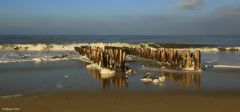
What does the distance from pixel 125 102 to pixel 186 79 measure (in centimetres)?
690

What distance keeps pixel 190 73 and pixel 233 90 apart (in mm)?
6272

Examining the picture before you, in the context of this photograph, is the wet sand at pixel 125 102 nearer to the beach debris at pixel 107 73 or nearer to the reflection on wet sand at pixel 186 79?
the reflection on wet sand at pixel 186 79

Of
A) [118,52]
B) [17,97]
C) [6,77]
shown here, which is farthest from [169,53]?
[17,97]

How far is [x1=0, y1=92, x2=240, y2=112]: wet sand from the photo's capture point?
11.1m

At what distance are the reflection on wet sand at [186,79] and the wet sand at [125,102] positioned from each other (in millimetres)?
2283

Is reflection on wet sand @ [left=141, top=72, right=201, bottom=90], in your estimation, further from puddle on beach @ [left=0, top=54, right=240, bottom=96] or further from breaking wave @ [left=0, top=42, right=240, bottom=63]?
breaking wave @ [left=0, top=42, right=240, bottom=63]

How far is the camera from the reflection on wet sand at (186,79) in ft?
53.8

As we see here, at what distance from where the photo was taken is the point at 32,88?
14898 mm

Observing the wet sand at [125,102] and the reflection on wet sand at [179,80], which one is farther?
the reflection on wet sand at [179,80]

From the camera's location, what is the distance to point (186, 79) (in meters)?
18.3

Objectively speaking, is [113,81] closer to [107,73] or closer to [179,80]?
[107,73]

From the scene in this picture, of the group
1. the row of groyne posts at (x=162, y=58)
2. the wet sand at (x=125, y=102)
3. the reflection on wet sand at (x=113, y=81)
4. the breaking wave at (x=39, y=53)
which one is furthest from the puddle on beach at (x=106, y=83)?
the breaking wave at (x=39, y=53)

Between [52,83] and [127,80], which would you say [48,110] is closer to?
[52,83]

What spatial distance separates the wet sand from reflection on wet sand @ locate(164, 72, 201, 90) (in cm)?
228
